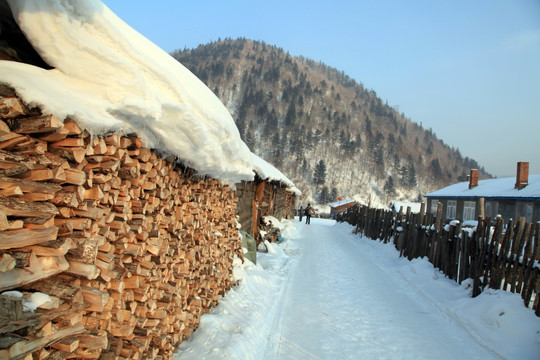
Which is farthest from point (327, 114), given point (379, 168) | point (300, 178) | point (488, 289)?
point (488, 289)

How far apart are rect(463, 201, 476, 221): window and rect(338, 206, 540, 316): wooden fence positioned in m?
20.6

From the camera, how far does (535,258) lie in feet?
15.8

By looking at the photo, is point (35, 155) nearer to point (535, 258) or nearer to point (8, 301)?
point (8, 301)

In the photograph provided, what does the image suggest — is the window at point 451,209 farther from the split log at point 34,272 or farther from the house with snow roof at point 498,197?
the split log at point 34,272

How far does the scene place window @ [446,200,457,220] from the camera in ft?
92.0

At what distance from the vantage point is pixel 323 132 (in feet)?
313

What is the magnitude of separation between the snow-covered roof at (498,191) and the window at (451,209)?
907mm

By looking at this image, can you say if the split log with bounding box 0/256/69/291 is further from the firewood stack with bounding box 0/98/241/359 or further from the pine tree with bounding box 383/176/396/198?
the pine tree with bounding box 383/176/396/198

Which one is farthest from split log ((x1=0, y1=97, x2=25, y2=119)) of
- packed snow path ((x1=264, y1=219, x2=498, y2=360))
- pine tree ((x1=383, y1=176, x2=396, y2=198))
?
pine tree ((x1=383, y1=176, x2=396, y2=198))

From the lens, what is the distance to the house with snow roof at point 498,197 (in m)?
20.4

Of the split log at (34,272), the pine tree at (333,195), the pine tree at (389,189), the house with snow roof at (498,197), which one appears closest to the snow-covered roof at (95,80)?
the split log at (34,272)

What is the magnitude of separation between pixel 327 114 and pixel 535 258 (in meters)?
108

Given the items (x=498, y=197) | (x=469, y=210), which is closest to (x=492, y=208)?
(x=498, y=197)

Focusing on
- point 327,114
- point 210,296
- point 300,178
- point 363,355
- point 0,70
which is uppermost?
point 327,114
